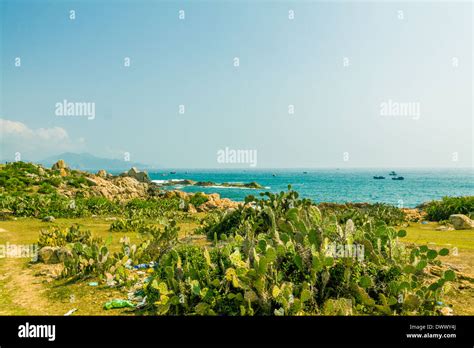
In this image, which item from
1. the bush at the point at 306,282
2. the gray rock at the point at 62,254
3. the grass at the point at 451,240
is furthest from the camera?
the grass at the point at 451,240

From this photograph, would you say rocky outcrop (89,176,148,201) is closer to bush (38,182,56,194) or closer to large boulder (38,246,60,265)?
bush (38,182,56,194)

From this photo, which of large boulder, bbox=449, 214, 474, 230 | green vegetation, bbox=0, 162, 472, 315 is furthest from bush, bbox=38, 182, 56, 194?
large boulder, bbox=449, 214, 474, 230

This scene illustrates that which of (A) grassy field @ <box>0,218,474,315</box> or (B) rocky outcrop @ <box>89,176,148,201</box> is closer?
(A) grassy field @ <box>0,218,474,315</box>

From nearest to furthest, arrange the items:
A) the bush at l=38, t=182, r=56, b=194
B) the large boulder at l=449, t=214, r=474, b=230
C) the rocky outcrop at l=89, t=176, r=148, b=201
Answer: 1. the large boulder at l=449, t=214, r=474, b=230
2. the bush at l=38, t=182, r=56, b=194
3. the rocky outcrop at l=89, t=176, r=148, b=201

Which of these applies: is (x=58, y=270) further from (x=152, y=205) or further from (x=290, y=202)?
(x=152, y=205)

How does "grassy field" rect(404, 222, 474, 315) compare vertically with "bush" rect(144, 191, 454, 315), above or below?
below

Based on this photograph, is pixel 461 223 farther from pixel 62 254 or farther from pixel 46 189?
pixel 46 189

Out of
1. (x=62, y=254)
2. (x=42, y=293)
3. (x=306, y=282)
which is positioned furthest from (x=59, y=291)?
(x=306, y=282)

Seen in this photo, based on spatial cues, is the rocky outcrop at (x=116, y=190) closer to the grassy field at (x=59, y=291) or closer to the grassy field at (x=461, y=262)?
the grassy field at (x=59, y=291)

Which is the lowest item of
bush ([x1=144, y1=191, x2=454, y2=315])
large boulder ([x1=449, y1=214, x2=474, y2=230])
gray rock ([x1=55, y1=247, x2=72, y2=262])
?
large boulder ([x1=449, y1=214, x2=474, y2=230])

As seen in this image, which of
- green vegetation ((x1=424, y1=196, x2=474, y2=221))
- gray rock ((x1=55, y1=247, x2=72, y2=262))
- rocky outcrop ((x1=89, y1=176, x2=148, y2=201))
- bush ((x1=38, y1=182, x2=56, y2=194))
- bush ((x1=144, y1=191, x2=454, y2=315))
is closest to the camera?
bush ((x1=144, y1=191, x2=454, y2=315))

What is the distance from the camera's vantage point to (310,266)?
5.80 m

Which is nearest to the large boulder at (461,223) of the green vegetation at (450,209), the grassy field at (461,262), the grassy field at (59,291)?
the grassy field at (461,262)
